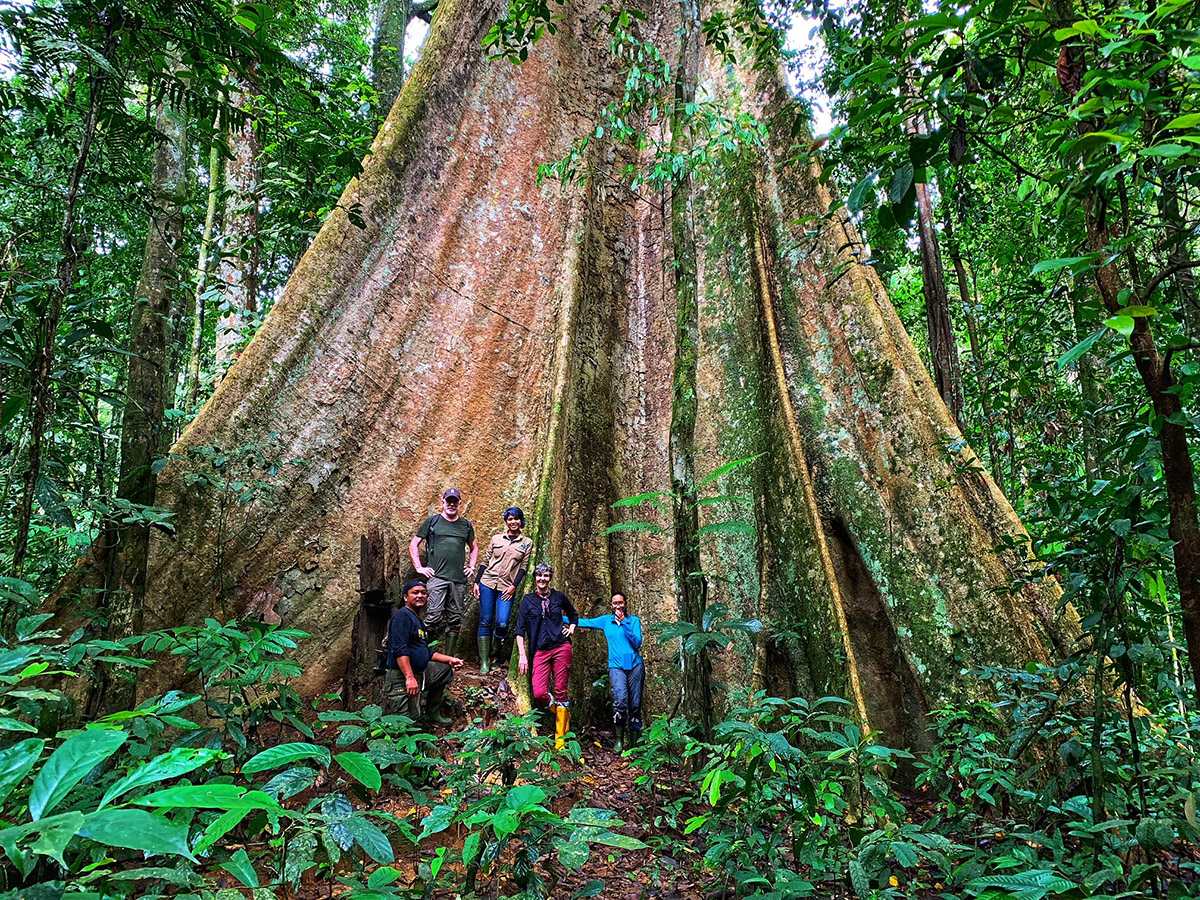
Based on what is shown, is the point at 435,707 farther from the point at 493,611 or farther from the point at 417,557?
the point at 417,557

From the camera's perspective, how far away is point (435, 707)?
394cm

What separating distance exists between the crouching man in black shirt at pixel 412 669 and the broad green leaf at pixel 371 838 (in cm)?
221

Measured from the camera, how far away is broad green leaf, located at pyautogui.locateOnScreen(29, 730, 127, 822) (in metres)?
0.87

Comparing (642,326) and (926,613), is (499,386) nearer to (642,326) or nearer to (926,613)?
(642,326)

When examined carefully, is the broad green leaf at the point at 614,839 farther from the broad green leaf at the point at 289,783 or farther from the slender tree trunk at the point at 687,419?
the slender tree trunk at the point at 687,419

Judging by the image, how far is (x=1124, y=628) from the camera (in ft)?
6.95

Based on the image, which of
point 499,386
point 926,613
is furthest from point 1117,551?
point 499,386

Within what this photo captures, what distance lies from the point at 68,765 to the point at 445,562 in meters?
3.68

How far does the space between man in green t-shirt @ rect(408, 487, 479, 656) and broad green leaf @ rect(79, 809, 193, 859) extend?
12.2ft

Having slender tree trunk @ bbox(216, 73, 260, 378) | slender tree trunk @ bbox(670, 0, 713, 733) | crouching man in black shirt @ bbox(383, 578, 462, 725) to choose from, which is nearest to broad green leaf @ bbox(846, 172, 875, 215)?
slender tree trunk @ bbox(670, 0, 713, 733)

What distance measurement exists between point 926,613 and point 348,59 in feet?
29.7

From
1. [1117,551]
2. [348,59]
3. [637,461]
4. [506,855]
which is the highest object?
[348,59]

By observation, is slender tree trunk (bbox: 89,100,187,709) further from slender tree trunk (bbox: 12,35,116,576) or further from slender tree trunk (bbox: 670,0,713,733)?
slender tree trunk (bbox: 670,0,713,733)

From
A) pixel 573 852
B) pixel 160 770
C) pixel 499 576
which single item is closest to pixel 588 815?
pixel 573 852
